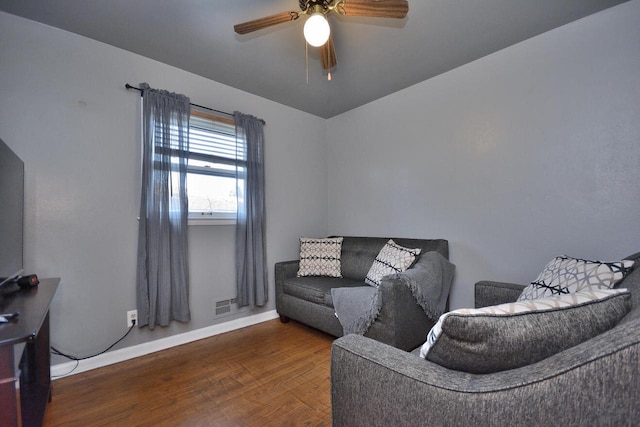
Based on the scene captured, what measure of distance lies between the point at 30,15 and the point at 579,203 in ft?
13.6

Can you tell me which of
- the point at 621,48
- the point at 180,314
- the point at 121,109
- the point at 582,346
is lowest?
the point at 180,314

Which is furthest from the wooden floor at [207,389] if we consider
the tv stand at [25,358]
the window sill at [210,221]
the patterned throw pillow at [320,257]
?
the window sill at [210,221]

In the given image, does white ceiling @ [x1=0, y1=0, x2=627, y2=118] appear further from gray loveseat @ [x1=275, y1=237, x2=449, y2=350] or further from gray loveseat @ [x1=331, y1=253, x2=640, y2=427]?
gray loveseat @ [x1=331, y1=253, x2=640, y2=427]

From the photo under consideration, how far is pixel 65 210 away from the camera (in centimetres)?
209

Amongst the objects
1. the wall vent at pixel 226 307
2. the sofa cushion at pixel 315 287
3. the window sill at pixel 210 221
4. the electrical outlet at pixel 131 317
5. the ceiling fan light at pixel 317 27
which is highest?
the ceiling fan light at pixel 317 27

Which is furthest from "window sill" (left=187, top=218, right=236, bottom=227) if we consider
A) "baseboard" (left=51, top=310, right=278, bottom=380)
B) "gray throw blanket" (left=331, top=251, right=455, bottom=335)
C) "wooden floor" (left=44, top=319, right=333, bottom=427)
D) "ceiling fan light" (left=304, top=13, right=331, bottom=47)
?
"ceiling fan light" (left=304, top=13, right=331, bottom=47)

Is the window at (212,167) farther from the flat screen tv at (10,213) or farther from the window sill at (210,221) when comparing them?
the flat screen tv at (10,213)

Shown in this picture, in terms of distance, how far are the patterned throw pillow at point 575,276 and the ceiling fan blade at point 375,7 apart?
1.70m

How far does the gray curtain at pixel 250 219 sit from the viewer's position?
2934 millimetres

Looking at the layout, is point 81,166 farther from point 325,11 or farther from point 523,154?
point 523,154

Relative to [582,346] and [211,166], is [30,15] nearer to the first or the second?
[211,166]

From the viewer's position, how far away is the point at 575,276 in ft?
4.83

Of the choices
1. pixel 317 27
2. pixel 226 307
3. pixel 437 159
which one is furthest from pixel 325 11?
pixel 226 307

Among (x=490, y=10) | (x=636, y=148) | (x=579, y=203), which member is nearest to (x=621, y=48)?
(x=636, y=148)
